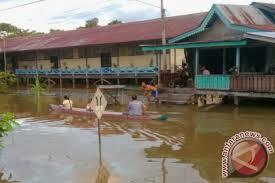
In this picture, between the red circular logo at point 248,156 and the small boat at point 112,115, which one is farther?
the small boat at point 112,115

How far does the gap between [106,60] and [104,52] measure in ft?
2.11

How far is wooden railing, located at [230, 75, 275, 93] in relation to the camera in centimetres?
1816

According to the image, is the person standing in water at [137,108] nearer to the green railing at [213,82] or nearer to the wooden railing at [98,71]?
the green railing at [213,82]

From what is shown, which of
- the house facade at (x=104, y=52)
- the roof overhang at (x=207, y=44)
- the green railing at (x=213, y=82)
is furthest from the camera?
the house facade at (x=104, y=52)

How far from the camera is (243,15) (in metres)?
22.1

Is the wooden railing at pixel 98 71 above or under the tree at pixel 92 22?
under

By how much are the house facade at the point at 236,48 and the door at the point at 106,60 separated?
35.5 ft

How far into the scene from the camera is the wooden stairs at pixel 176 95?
21.9m

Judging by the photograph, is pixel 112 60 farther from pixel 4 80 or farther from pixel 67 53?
pixel 4 80

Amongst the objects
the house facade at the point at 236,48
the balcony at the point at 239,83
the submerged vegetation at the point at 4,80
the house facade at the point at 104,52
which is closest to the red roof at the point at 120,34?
the house facade at the point at 104,52

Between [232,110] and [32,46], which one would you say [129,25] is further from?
[232,110]

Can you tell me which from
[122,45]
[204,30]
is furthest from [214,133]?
[122,45]

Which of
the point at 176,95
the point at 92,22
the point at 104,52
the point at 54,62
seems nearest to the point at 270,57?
the point at 176,95

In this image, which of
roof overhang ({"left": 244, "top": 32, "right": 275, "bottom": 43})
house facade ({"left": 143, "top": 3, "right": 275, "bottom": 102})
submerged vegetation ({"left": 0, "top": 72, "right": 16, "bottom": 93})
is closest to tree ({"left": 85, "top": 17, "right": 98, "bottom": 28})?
submerged vegetation ({"left": 0, "top": 72, "right": 16, "bottom": 93})
